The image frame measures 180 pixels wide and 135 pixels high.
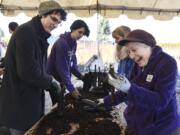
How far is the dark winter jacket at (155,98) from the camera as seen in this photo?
4.83ft

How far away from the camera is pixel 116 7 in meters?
4.76

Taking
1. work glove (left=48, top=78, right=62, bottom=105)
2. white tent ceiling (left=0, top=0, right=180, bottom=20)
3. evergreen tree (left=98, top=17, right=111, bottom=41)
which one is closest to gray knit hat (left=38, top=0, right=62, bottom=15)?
work glove (left=48, top=78, right=62, bottom=105)

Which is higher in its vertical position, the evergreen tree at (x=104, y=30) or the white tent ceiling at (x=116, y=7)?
the white tent ceiling at (x=116, y=7)

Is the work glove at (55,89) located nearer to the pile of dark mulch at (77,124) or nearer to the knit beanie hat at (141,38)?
the pile of dark mulch at (77,124)

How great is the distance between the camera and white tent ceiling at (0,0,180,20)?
4605 millimetres

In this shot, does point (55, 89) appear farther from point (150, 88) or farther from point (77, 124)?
point (150, 88)

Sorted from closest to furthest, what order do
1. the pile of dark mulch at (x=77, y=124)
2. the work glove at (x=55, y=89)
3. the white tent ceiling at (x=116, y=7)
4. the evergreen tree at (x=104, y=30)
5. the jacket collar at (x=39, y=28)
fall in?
1. the pile of dark mulch at (x=77, y=124)
2. the jacket collar at (x=39, y=28)
3. the work glove at (x=55, y=89)
4. the white tent ceiling at (x=116, y=7)
5. the evergreen tree at (x=104, y=30)

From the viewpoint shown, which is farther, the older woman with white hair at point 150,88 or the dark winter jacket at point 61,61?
the dark winter jacket at point 61,61

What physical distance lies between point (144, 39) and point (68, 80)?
147cm

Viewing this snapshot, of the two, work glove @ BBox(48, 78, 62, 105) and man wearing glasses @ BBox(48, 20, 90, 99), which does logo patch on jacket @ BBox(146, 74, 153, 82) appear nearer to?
work glove @ BBox(48, 78, 62, 105)

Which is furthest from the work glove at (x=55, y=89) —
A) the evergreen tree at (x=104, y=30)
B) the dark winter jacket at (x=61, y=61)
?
the evergreen tree at (x=104, y=30)

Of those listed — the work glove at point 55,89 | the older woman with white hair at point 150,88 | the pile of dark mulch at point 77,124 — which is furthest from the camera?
the work glove at point 55,89

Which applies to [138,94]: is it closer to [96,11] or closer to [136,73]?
[136,73]

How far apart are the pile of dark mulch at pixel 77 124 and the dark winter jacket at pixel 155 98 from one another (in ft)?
0.80
